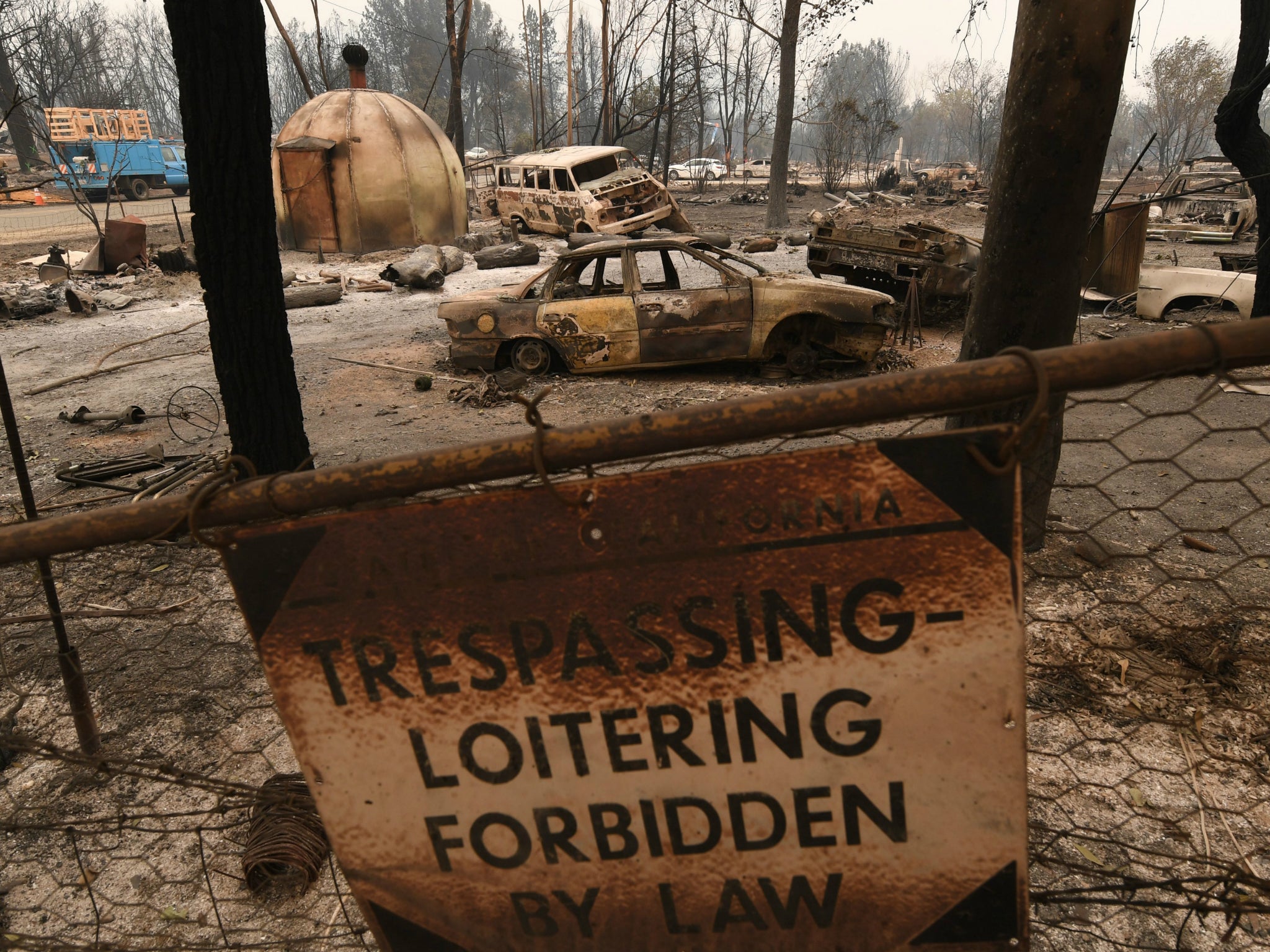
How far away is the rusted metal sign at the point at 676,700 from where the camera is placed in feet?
3.51

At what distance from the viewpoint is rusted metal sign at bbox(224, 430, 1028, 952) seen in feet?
3.51

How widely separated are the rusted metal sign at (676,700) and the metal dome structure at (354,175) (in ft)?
57.5

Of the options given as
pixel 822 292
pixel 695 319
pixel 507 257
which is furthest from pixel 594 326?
pixel 507 257

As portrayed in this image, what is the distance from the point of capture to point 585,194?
54.1 feet

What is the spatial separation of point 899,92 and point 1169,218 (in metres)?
81.7

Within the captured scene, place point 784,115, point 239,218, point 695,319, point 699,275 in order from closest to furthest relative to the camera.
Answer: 1. point 239,218
2. point 695,319
3. point 699,275
4. point 784,115

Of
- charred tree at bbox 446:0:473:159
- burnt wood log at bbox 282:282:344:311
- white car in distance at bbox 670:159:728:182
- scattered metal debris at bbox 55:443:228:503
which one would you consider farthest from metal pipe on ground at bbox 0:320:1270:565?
white car in distance at bbox 670:159:728:182

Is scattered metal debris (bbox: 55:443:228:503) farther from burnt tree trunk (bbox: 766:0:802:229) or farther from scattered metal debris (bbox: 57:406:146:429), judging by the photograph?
burnt tree trunk (bbox: 766:0:802:229)

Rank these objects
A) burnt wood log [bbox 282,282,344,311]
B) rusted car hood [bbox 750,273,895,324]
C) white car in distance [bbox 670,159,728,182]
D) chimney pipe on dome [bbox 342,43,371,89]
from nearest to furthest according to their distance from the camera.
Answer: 1. rusted car hood [bbox 750,273,895,324]
2. burnt wood log [bbox 282,282,344,311]
3. chimney pipe on dome [bbox 342,43,371,89]
4. white car in distance [bbox 670,159,728,182]

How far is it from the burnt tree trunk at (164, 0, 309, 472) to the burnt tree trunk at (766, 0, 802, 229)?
16.3m

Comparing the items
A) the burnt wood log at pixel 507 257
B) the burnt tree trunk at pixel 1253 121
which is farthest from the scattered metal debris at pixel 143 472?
the burnt wood log at pixel 507 257

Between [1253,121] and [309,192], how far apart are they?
1578cm

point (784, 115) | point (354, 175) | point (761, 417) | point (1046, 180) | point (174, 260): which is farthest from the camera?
point (784, 115)

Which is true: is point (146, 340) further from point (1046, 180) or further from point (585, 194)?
point (1046, 180)
